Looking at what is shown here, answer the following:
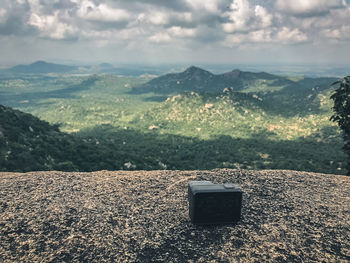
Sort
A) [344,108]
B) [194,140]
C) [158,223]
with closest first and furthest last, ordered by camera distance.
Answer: [158,223] → [344,108] → [194,140]

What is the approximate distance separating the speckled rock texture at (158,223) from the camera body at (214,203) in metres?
0.48

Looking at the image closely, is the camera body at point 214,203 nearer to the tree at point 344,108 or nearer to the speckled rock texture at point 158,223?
the speckled rock texture at point 158,223

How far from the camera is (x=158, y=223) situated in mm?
12875

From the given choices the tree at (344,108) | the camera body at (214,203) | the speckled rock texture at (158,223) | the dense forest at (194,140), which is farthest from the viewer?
the dense forest at (194,140)

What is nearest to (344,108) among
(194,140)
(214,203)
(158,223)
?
(214,203)

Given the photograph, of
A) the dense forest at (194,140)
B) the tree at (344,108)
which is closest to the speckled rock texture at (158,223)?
the tree at (344,108)

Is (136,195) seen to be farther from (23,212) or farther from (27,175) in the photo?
(27,175)

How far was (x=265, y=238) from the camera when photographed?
11.8 meters

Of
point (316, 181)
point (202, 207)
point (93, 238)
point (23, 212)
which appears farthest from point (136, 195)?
point (316, 181)

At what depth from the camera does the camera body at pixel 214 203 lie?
454 inches

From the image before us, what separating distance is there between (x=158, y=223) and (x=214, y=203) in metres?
3.25

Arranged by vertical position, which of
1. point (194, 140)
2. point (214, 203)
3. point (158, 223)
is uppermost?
point (214, 203)

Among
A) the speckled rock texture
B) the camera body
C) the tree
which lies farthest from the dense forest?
the camera body

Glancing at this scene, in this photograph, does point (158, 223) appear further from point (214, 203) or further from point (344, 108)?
point (344, 108)
